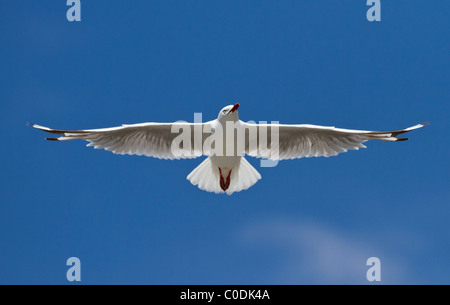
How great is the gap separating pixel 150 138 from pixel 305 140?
7.61 ft

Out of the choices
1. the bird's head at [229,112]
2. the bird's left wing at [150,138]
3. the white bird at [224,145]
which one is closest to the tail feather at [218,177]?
the white bird at [224,145]

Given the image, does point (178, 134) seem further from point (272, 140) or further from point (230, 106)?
point (272, 140)

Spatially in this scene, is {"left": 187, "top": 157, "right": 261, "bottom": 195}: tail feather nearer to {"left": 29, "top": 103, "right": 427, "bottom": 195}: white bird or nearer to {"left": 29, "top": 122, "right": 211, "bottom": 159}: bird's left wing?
{"left": 29, "top": 103, "right": 427, "bottom": 195}: white bird

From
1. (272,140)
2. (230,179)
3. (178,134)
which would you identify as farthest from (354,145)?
(178,134)

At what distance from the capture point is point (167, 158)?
8.04 meters

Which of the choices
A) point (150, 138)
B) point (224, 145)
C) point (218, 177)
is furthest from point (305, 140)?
point (150, 138)

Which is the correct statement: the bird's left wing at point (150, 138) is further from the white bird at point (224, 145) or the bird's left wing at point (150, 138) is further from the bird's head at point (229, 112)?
the bird's head at point (229, 112)

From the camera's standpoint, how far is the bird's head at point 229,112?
23.8 ft

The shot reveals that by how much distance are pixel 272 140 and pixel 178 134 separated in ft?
4.65

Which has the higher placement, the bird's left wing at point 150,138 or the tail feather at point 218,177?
the bird's left wing at point 150,138

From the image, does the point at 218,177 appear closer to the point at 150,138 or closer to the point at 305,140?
the point at 150,138

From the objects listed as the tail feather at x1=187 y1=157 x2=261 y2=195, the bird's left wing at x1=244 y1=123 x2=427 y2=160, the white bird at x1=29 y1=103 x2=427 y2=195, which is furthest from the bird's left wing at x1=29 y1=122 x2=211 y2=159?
the bird's left wing at x1=244 y1=123 x2=427 y2=160

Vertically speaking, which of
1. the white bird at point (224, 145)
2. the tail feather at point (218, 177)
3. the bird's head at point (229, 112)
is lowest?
the tail feather at point (218, 177)

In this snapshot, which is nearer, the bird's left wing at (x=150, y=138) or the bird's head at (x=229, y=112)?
the bird's head at (x=229, y=112)
